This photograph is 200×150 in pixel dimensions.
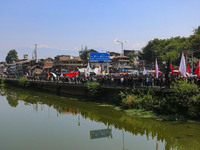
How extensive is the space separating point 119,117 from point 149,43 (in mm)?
67259

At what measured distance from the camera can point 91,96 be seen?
34.3 metres

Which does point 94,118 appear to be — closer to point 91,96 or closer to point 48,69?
point 91,96

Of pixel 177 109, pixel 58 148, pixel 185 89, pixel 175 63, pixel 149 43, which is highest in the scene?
pixel 149 43

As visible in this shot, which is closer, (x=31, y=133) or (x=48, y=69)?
(x=31, y=133)

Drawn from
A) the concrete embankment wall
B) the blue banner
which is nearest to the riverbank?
the concrete embankment wall

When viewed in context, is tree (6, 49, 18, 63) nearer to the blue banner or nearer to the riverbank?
the blue banner

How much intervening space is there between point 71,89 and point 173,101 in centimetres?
2453

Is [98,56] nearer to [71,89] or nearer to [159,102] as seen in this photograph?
[71,89]

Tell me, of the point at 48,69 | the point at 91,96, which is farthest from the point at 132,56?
the point at 91,96

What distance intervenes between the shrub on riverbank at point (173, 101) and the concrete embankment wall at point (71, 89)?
421 cm

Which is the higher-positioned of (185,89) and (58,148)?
(185,89)

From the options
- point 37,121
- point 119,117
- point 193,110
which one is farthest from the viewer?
point 37,121

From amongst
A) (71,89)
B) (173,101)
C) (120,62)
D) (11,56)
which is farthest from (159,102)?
(11,56)

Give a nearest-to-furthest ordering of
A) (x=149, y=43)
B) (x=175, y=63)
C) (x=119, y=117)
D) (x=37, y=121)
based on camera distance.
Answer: (x=119, y=117)
(x=37, y=121)
(x=175, y=63)
(x=149, y=43)
